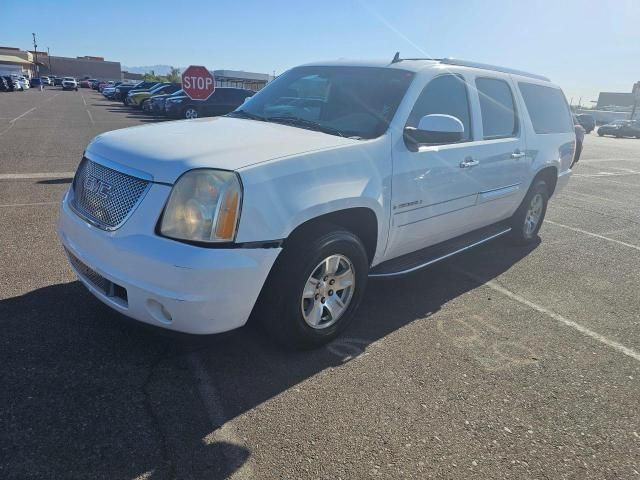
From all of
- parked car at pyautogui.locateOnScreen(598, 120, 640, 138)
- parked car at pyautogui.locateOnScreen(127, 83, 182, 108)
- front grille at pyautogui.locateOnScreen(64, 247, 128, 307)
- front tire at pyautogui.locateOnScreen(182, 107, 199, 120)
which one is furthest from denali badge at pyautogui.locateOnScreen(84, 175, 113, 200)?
parked car at pyautogui.locateOnScreen(598, 120, 640, 138)

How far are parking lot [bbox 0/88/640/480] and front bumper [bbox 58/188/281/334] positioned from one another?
0.18 metres

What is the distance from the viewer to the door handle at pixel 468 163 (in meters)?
4.14

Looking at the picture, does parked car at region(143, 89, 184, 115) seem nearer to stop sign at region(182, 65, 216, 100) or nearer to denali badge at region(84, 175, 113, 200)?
stop sign at region(182, 65, 216, 100)

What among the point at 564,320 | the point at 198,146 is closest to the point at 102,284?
the point at 198,146

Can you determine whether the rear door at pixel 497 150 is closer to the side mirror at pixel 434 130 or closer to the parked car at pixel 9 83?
the side mirror at pixel 434 130

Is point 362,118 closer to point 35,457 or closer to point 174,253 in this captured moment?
point 174,253

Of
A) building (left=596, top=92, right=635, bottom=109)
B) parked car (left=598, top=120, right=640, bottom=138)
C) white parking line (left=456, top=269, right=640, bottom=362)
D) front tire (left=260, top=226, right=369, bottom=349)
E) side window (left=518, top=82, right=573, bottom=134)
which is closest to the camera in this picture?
front tire (left=260, top=226, right=369, bottom=349)

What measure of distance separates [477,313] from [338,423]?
196 cm

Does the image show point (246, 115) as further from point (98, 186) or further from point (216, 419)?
point (216, 419)

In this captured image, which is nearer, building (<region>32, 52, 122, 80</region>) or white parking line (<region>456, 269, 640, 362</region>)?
white parking line (<region>456, 269, 640, 362</region>)

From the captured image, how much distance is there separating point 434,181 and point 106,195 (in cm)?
239

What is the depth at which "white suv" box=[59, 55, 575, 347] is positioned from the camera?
2.62 meters

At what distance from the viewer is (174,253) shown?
254cm

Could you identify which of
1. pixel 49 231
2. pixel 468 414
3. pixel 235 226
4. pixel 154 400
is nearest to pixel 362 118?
pixel 235 226
